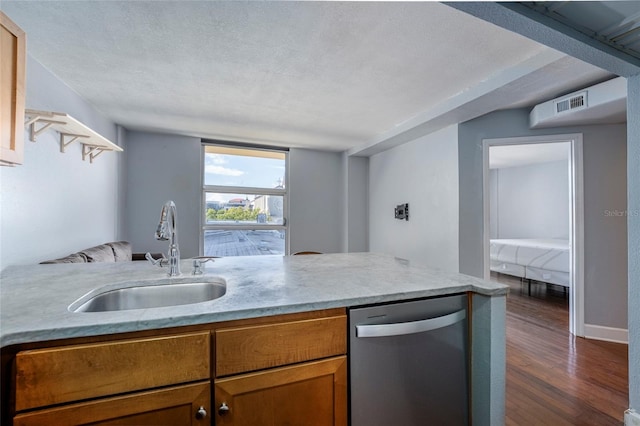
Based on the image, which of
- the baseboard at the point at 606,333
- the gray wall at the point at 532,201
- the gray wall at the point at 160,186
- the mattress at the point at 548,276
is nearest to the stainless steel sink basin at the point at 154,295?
the gray wall at the point at 160,186

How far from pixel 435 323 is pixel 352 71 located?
6.12 ft

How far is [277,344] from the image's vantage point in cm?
99

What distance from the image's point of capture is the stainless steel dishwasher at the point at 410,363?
3.58ft

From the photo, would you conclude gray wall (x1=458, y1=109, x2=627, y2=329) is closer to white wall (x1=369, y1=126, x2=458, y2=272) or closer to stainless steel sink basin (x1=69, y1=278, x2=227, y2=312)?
white wall (x1=369, y1=126, x2=458, y2=272)

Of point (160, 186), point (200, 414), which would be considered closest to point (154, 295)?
point (200, 414)

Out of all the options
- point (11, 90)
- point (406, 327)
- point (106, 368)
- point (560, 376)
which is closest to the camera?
point (106, 368)

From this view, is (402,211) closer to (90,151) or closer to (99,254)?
(99,254)

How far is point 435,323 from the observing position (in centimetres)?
117

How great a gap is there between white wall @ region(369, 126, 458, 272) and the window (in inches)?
61.6

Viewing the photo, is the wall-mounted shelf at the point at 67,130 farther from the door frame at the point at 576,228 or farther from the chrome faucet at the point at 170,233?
the door frame at the point at 576,228

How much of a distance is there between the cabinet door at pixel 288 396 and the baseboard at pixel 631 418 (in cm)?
166

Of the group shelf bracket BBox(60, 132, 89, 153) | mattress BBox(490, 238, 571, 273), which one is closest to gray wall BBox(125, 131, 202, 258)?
shelf bracket BBox(60, 132, 89, 153)

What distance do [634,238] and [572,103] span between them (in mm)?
1598

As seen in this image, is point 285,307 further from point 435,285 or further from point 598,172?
point 598,172
